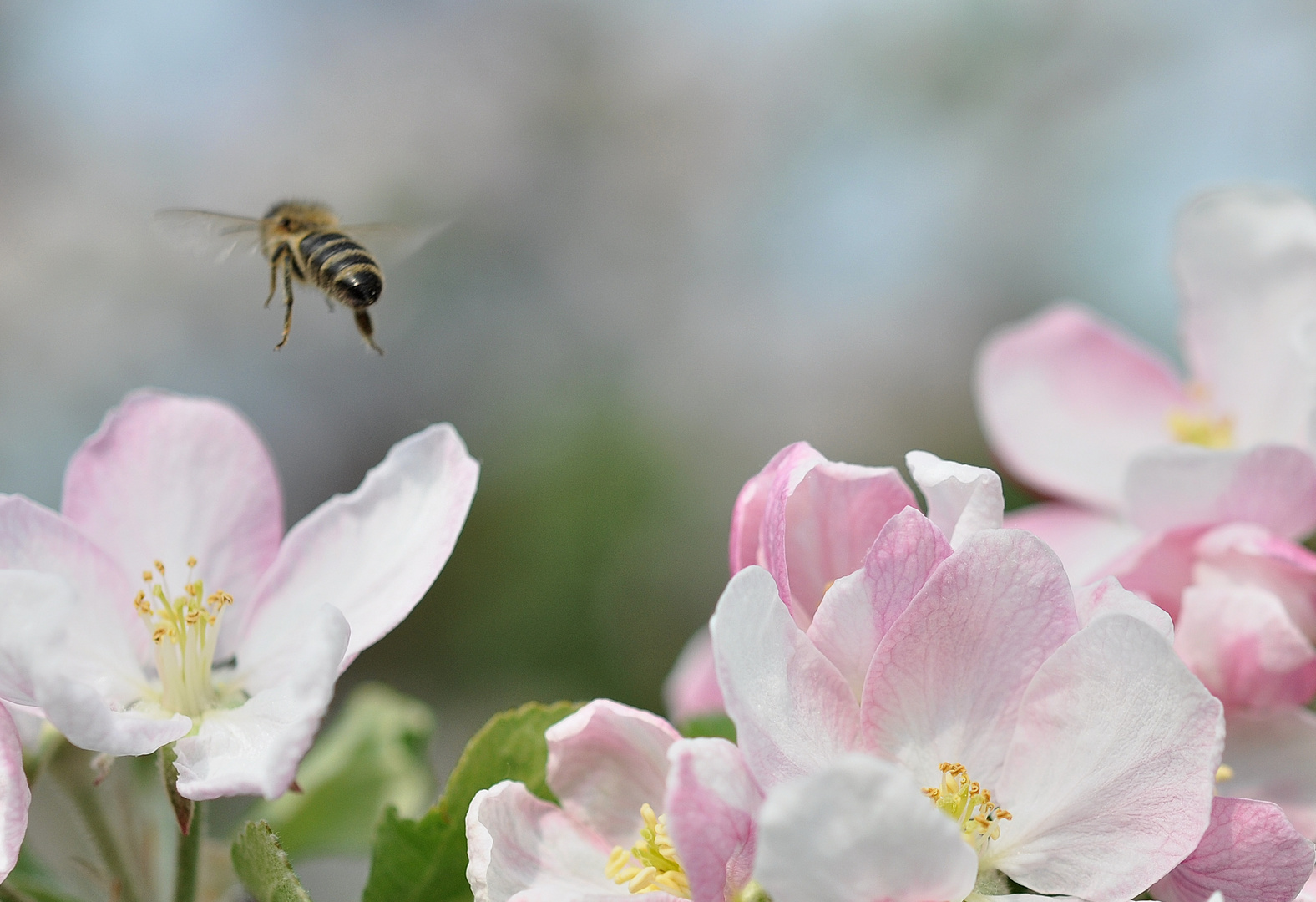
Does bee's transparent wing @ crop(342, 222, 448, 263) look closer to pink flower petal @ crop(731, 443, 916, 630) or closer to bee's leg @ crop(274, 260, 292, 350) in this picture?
bee's leg @ crop(274, 260, 292, 350)

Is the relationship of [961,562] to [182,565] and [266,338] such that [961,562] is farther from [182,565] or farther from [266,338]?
[266,338]

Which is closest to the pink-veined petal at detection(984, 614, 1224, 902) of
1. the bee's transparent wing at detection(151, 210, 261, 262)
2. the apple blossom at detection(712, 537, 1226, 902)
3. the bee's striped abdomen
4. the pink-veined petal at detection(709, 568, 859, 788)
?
the apple blossom at detection(712, 537, 1226, 902)

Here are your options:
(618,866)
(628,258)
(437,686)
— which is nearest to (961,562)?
(618,866)

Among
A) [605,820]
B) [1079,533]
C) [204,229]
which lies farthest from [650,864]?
[204,229]

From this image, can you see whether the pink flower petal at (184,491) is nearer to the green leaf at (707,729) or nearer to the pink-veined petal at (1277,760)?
the green leaf at (707,729)

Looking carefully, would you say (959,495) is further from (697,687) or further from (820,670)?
(697,687)

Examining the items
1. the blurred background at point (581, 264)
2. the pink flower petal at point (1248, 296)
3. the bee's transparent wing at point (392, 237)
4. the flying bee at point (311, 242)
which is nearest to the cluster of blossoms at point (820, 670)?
the pink flower petal at point (1248, 296)
